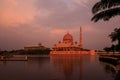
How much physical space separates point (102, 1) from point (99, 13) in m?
0.87

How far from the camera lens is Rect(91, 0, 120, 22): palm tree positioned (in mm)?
12651

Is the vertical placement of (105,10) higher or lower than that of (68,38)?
lower

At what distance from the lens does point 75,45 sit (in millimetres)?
159375

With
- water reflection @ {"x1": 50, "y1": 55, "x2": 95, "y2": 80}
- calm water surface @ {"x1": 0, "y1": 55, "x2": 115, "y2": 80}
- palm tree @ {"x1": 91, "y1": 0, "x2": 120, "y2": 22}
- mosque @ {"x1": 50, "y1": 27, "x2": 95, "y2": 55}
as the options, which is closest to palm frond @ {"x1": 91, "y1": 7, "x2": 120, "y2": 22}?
palm tree @ {"x1": 91, "y1": 0, "x2": 120, "y2": 22}

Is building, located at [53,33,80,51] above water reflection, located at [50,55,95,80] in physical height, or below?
above

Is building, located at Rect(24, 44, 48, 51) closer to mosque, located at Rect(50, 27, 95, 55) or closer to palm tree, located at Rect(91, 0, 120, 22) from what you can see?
mosque, located at Rect(50, 27, 95, 55)

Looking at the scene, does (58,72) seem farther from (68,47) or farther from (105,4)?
(68,47)

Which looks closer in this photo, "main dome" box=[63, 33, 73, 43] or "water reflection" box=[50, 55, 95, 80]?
"water reflection" box=[50, 55, 95, 80]

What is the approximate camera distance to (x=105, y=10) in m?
13.2

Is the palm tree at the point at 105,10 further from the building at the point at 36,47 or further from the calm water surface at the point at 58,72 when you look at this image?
the building at the point at 36,47

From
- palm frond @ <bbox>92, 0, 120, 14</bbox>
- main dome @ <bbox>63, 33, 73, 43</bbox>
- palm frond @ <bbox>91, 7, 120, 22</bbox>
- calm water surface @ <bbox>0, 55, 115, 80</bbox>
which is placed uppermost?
main dome @ <bbox>63, 33, 73, 43</bbox>

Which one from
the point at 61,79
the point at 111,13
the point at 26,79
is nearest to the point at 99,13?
the point at 111,13

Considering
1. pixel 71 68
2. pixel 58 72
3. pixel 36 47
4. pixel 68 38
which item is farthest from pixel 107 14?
pixel 36 47

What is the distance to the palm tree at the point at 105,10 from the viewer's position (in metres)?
12.7
